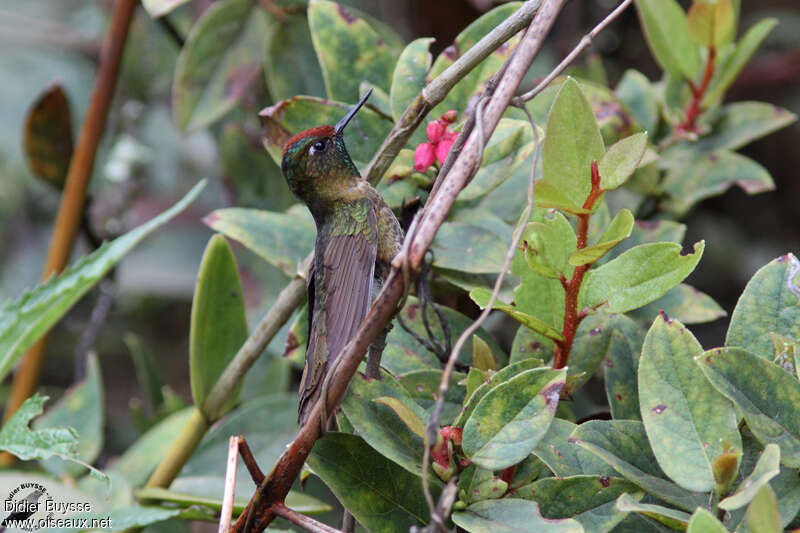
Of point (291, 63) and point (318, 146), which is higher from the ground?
point (291, 63)

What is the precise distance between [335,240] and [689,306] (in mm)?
492

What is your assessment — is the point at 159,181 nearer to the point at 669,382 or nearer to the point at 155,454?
the point at 155,454

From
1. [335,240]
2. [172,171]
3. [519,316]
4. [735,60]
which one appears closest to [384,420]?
[519,316]

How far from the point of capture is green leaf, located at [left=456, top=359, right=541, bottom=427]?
804mm

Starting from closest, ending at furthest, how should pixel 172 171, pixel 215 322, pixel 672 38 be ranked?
pixel 215 322 → pixel 672 38 → pixel 172 171

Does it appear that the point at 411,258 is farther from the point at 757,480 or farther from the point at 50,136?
the point at 50,136

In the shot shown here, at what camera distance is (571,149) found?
0.80 metres

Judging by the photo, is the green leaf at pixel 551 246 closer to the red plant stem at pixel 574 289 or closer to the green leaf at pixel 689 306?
the red plant stem at pixel 574 289

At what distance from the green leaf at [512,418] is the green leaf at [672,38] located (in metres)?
0.77

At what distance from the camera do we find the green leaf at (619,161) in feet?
2.59

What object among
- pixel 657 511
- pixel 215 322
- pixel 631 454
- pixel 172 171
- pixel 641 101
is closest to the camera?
pixel 657 511

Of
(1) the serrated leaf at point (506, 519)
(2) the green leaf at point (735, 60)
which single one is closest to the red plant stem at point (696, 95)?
(2) the green leaf at point (735, 60)

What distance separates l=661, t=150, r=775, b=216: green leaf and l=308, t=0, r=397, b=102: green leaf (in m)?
→ 0.50

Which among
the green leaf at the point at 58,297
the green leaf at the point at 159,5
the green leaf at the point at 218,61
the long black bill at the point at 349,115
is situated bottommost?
the green leaf at the point at 58,297
